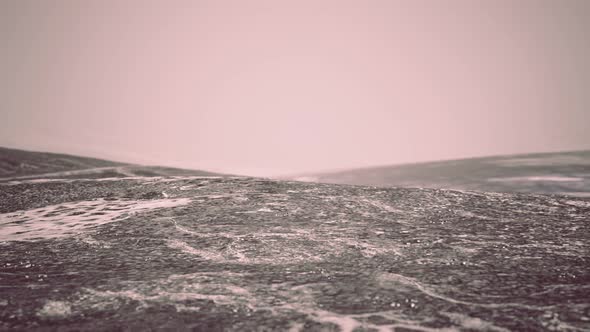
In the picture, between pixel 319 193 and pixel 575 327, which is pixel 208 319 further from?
pixel 319 193

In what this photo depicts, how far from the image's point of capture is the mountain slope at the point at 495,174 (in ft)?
26.6

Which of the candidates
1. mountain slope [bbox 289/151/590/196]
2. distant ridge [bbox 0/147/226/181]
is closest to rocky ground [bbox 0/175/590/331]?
distant ridge [bbox 0/147/226/181]

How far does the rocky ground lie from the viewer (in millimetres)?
1799

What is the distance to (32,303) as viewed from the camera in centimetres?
198

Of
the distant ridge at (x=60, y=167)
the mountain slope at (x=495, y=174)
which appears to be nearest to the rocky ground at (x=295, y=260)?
the distant ridge at (x=60, y=167)

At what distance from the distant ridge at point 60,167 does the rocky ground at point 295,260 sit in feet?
8.93

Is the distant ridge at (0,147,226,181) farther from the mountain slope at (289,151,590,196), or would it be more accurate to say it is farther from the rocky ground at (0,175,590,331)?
the mountain slope at (289,151,590,196)

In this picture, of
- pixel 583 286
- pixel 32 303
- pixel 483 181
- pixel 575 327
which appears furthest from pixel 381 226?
pixel 483 181

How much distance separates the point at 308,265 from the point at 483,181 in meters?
7.58

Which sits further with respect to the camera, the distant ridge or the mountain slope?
the mountain slope

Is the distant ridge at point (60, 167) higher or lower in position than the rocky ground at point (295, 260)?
higher

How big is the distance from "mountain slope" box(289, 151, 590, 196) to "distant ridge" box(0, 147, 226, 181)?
10.8 feet

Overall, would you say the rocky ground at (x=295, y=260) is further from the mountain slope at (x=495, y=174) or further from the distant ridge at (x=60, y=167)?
the mountain slope at (x=495, y=174)

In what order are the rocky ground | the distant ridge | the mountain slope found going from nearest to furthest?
the rocky ground, the distant ridge, the mountain slope
